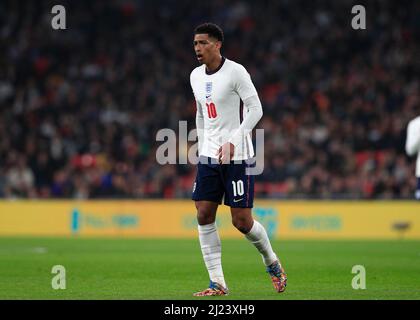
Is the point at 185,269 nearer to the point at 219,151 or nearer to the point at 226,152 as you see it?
the point at 219,151

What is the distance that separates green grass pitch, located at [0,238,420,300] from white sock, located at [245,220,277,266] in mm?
368

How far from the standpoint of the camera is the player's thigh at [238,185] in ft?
32.2

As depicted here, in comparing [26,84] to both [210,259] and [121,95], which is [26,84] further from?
[210,259]

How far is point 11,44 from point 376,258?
1830cm

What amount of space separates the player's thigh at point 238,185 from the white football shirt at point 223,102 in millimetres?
112

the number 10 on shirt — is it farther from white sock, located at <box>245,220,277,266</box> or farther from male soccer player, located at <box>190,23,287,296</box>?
white sock, located at <box>245,220,277,266</box>

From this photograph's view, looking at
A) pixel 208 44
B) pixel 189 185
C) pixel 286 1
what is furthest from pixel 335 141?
pixel 208 44

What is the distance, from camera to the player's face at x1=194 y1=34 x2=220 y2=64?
9867 millimetres

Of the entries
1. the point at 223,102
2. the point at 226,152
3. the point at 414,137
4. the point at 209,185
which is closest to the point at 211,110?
the point at 223,102

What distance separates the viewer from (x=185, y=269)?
44.7 feet

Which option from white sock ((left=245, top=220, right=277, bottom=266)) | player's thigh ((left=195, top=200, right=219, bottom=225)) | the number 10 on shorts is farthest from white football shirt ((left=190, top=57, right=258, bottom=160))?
white sock ((left=245, top=220, right=277, bottom=266))

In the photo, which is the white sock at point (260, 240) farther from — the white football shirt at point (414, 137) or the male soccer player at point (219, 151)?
the white football shirt at point (414, 137)

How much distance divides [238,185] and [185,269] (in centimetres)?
403

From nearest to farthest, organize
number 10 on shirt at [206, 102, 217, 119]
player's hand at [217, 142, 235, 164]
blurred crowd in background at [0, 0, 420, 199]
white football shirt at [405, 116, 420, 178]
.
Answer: player's hand at [217, 142, 235, 164], number 10 on shirt at [206, 102, 217, 119], white football shirt at [405, 116, 420, 178], blurred crowd in background at [0, 0, 420, 199]
